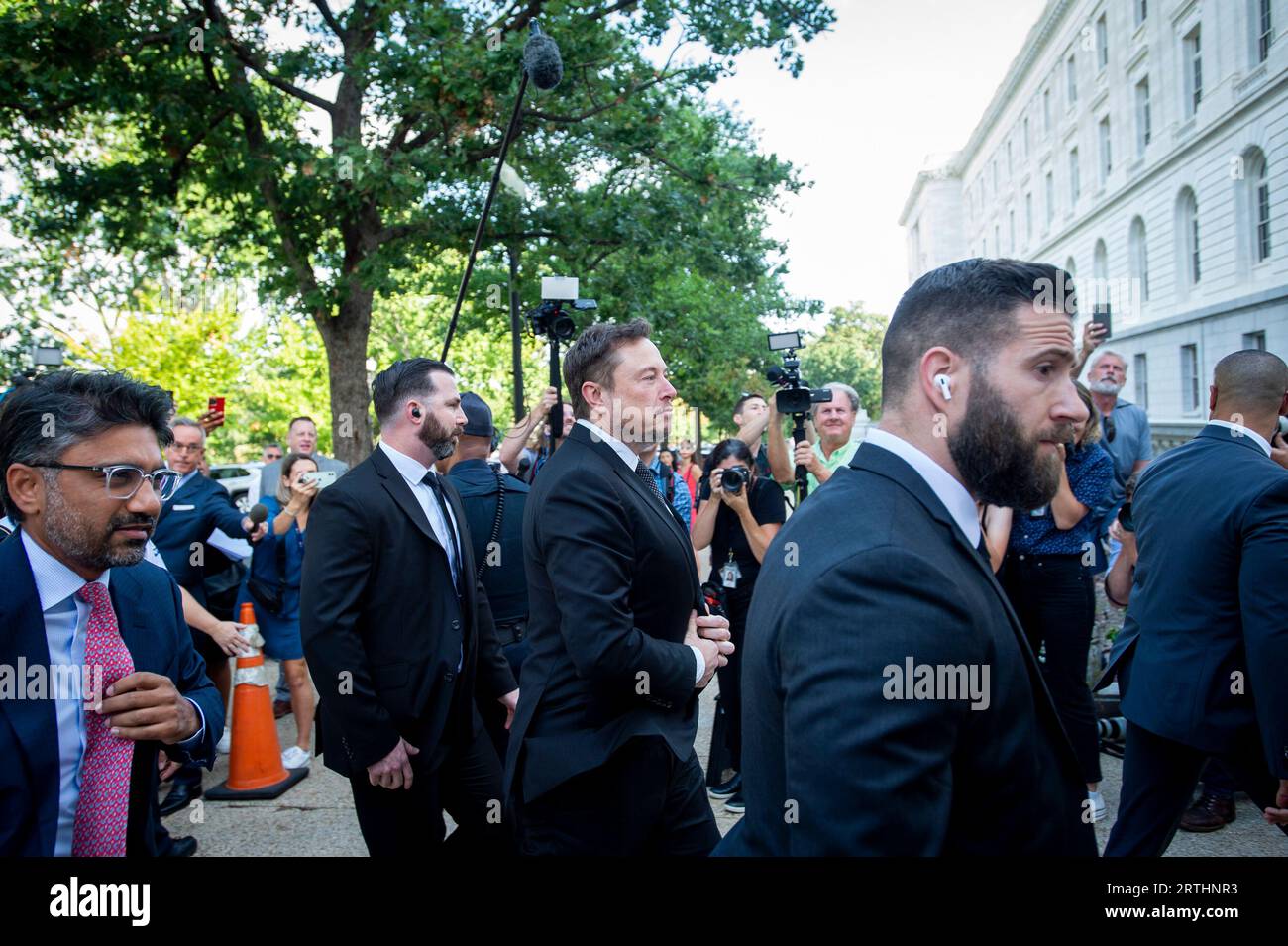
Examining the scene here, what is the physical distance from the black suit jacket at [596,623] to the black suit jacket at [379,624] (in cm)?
63

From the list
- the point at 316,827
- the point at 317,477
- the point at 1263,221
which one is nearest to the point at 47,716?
the point at 317,477

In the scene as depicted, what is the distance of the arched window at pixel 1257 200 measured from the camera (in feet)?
72.7

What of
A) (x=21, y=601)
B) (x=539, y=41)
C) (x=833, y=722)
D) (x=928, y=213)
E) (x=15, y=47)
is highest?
(x=928, y=213)

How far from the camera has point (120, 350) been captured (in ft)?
88.2

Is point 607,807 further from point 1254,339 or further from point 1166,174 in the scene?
point 1166,174

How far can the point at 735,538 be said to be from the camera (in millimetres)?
5180

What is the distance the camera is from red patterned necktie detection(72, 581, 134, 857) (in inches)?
84.7

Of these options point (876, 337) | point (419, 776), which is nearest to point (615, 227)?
point (419, 776)

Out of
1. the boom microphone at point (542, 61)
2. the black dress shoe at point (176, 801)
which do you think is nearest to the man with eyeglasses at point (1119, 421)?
the boom microphone at point (542, 61)

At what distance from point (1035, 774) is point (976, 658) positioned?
9.9 inches

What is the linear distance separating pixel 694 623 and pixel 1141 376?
33607mm

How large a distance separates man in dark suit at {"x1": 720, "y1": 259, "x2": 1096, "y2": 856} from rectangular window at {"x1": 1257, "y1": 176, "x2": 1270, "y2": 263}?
25953 millimetres
